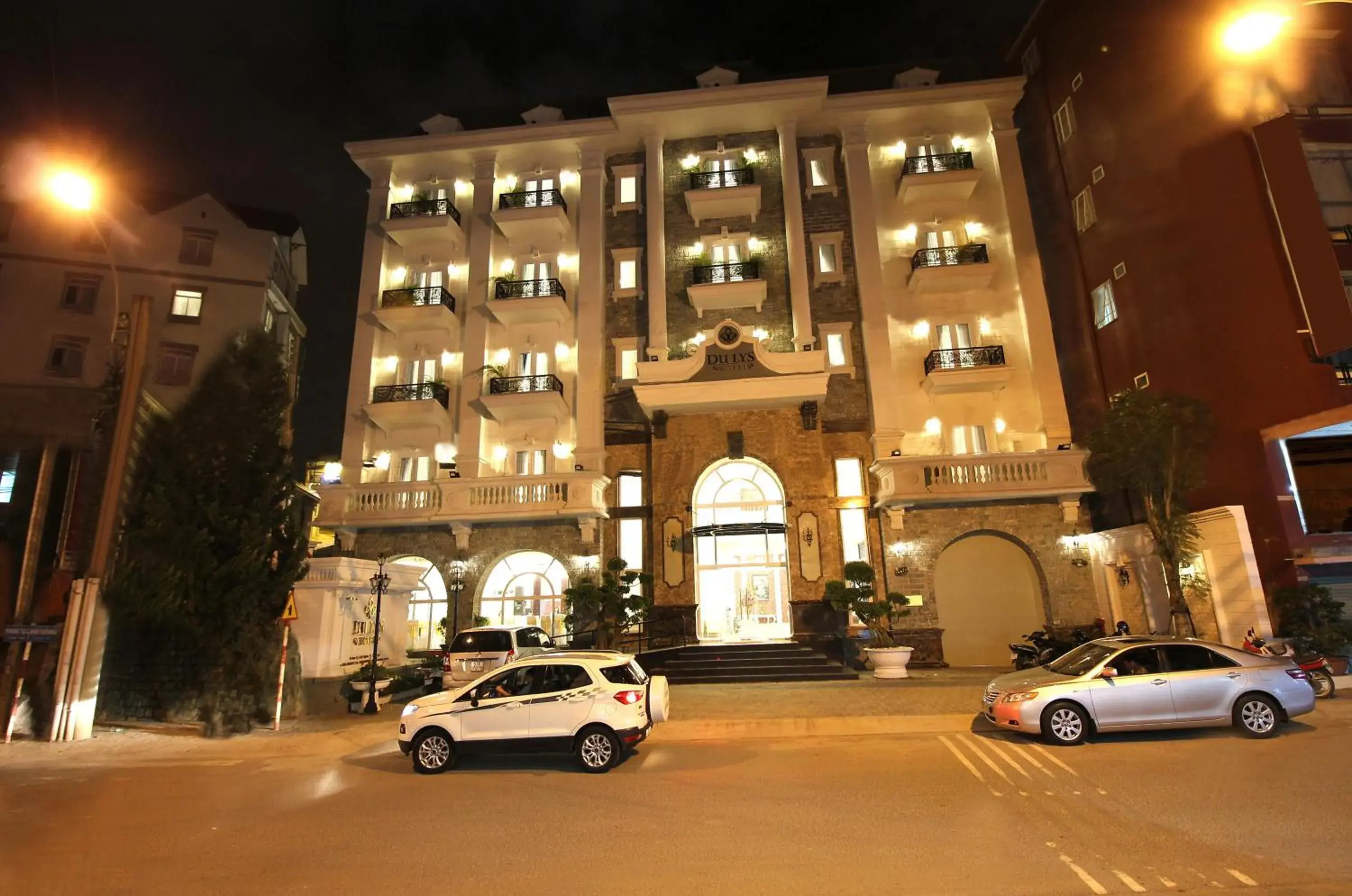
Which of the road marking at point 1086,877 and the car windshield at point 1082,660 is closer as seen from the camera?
the road marking at point 1086,877

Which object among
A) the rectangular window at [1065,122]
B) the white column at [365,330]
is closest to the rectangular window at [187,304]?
the white column at [365,330]

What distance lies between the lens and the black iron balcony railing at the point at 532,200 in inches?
1017

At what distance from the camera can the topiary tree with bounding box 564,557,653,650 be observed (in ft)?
64.4

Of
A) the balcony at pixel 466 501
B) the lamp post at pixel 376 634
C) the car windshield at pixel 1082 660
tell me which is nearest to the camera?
the car windshield at pixel 1082 660

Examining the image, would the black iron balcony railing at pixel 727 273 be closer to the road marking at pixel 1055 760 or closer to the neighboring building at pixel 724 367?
the neighboring building at pixel 724 367

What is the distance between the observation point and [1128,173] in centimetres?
1995

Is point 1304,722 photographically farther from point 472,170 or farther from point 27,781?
point 472,170

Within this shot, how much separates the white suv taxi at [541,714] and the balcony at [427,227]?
20641 mm

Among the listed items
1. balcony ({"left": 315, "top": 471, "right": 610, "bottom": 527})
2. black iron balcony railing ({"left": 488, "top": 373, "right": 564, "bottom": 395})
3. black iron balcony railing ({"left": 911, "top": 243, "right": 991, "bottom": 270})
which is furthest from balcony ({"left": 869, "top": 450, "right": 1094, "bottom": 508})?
black iron balcony railing ({"left": 488, "top": 373, "right": 564, "bottom": 395})

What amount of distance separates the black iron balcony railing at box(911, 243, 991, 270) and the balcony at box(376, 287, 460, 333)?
16.8m

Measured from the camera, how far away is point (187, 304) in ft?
88.4

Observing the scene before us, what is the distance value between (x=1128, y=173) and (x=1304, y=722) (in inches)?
618

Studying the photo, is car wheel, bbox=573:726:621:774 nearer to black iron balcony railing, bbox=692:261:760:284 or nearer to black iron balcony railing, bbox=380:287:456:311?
black iron balcony railing, bbox=692:261:760:284

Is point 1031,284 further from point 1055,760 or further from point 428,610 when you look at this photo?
point 428,610
